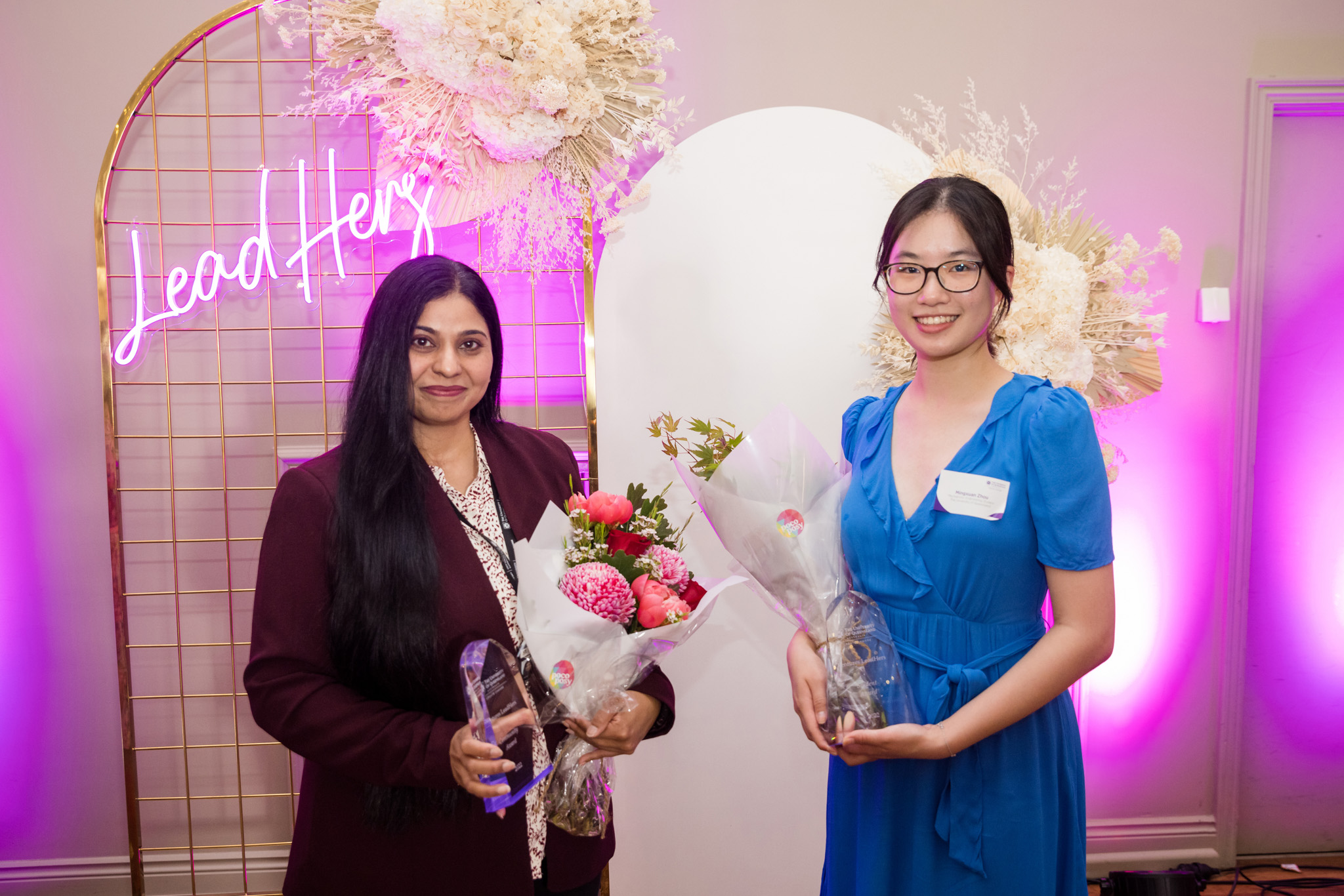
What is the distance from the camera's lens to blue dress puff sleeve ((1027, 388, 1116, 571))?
133 cm

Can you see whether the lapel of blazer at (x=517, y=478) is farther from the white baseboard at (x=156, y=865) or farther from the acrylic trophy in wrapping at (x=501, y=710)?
the white baseboard at (x=156, y=865)

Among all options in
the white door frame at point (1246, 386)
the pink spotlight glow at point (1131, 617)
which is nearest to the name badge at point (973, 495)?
the pink spotlight glow at point (1131, 617)

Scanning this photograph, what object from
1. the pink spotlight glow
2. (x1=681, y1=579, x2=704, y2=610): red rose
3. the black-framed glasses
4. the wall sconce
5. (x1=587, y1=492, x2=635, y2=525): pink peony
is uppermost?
the wall sconce

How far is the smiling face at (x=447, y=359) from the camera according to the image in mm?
1496

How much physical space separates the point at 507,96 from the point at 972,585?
1634 mm

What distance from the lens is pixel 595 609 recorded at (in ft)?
4.09

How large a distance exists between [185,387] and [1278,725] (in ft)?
13.1

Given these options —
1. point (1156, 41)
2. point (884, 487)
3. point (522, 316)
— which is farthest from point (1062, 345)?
point (522, 316)

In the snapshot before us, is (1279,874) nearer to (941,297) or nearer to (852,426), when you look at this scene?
(852,426)

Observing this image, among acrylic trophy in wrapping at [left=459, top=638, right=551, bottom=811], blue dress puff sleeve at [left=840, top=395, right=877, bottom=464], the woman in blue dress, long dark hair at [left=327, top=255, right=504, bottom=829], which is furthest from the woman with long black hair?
blue dress puff sleeve at [left=840, top=395, right=877, bottom=464]

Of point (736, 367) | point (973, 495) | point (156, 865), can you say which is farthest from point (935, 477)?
point (156, 865)

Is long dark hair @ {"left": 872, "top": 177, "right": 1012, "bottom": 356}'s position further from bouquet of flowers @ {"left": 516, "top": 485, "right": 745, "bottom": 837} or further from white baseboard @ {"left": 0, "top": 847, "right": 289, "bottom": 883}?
white baseboard @ {"left": 0, "top": 847, "right": 289, "bottom": 883}

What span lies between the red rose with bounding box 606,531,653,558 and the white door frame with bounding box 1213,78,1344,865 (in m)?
2.49

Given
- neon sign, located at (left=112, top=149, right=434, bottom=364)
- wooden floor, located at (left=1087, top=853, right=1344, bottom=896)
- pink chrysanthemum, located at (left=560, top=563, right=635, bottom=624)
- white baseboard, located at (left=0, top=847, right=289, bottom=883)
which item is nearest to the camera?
pink chrysanthemum, located at (left=560, top=563, right=635, bottom=624)
